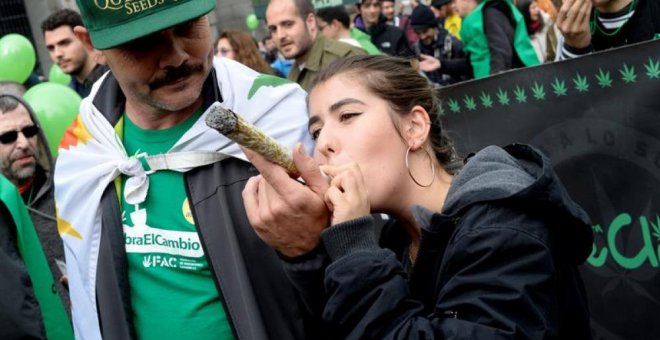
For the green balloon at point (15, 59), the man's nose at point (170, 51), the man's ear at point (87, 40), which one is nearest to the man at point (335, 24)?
the green balloon at point (15, 59)

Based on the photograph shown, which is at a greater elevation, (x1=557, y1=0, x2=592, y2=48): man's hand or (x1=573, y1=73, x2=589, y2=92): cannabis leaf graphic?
(x1=557, y1=0, x2=592, y2=48): man's hand

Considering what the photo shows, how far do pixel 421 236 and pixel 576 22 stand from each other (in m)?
1.87

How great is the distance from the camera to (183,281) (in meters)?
2.12

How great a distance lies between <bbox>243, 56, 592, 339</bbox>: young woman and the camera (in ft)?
5.27

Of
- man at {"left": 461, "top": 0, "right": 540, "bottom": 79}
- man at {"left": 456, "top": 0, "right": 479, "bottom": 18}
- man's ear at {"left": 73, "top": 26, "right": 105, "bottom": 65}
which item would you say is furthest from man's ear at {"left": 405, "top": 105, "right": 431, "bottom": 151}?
man at {"left": 456, "top": 0, "right": 479, "bottom": 18}

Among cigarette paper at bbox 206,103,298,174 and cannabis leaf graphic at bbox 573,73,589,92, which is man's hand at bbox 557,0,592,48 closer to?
cannabis leaf graphic at bbox 573,73,589,92

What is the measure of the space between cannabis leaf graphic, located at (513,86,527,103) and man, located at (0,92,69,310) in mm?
2187

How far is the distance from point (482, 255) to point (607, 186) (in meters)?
1.82

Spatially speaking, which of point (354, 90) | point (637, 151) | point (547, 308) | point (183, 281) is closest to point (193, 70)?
point (354, 90)

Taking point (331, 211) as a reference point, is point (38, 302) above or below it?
below

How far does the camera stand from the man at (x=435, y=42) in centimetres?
814

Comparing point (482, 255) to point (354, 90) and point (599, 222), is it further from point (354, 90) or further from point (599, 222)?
point (599, 222)

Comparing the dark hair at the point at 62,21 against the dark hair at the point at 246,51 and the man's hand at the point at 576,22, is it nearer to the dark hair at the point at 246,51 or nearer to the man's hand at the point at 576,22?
the dark hair at the point at 246,51

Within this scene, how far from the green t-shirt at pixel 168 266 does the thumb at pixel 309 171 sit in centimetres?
49
